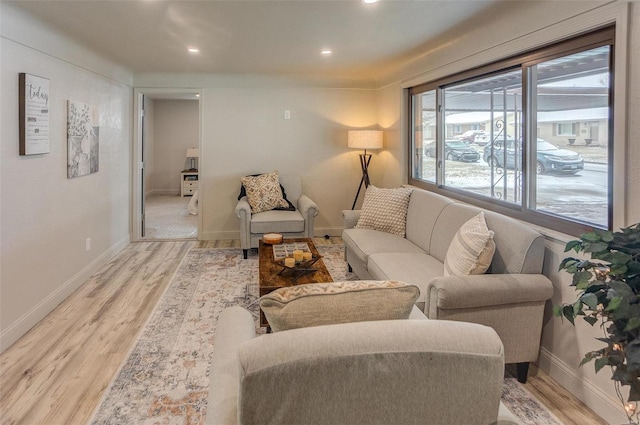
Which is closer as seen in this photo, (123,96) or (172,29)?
(172,29)

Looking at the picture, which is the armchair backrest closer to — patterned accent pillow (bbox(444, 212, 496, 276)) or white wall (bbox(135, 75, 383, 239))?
white wall (bbox(135, 75, 383, 239))

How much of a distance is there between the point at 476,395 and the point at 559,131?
2.18 m

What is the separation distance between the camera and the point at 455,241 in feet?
8.89

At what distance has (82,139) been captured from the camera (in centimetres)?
412

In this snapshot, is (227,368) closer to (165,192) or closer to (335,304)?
(335,304)

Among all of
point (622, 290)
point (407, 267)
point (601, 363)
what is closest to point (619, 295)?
point (622, 290)

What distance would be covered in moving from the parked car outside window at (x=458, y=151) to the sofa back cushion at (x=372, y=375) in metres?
3.06

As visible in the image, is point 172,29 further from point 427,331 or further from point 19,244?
point 427,331

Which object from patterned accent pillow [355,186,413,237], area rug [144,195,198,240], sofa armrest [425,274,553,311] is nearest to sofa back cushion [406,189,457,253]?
patterned accent pillow [355,186,413,237]

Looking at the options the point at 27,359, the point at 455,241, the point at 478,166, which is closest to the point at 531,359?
the point at 455,241

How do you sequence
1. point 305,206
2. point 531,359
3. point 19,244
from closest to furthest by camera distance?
point 531,359
point 19,244
point 305,206

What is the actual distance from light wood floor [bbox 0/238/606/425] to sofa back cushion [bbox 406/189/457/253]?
1.38m

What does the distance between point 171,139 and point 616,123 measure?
1004cm

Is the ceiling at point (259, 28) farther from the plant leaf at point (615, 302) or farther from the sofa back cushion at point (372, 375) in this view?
the sofa back cushion at point (372, 375)
